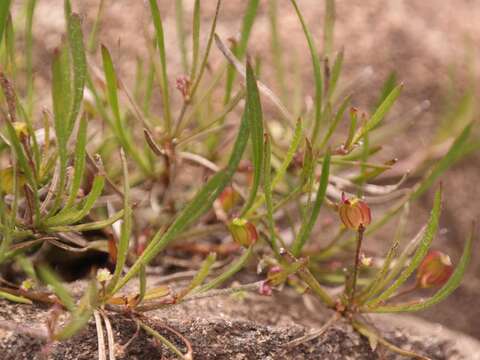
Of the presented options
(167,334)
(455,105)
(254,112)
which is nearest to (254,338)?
(167,334)

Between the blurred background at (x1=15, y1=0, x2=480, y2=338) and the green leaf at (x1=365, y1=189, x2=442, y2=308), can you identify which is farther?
the blurred background at (x1=15, y1=0, x2=480, y2=338)

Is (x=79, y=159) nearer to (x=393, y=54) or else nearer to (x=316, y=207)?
(x=316, y=207)

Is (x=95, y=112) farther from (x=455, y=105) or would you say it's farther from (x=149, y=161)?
(x=455, y=105)

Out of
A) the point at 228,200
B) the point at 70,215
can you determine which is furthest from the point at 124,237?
the point at 228,200

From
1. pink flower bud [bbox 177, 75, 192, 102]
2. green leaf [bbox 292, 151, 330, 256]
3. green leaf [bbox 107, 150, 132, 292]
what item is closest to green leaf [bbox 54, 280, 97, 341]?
green leaf [bbox 107, 150, 132, 292]

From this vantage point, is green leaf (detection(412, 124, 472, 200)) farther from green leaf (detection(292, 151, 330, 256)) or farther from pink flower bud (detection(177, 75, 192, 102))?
pink flower bud (detection(177, 75, 192, 102))
